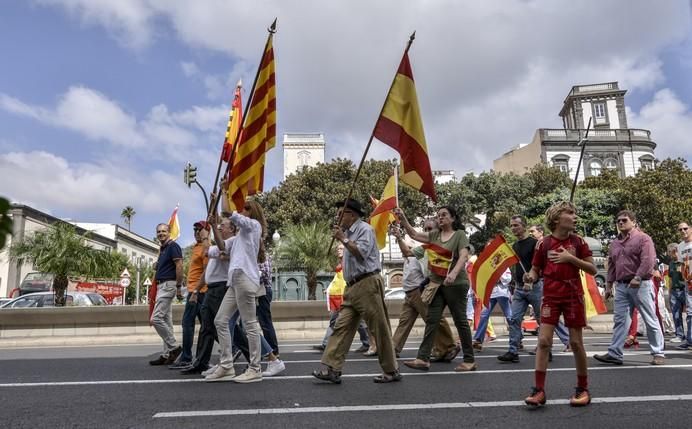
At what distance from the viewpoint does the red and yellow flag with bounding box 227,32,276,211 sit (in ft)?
22.3

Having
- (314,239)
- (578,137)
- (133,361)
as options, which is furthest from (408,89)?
(578,137)

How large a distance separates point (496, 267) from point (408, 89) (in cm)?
283

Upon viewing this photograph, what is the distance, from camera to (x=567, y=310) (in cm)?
448

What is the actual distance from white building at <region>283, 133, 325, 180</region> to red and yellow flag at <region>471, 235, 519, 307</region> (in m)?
80.4

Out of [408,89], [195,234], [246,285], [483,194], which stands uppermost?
[483,194]

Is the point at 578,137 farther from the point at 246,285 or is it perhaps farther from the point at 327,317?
the point at 246,285

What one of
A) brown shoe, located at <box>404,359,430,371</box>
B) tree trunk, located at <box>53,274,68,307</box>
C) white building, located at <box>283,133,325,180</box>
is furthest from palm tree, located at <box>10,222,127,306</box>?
white building, located at <box>283,133,325,180</box>

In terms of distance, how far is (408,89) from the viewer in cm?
652

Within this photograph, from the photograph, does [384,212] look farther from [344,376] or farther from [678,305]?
[678,305]

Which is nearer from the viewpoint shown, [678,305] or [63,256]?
[678,305]

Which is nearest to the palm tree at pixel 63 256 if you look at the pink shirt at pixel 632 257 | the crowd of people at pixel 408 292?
the crowd of people at pixel 408 292

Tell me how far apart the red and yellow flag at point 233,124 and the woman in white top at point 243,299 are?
2246 millimetres

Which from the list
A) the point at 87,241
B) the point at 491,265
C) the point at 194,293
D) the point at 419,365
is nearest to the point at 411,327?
the point at 419,365

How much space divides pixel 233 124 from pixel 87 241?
2166 centimetres
